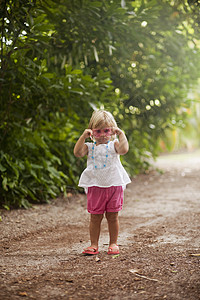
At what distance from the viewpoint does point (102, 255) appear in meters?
3.40

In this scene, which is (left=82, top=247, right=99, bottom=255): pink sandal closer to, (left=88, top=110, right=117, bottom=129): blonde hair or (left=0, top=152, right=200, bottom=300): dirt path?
(left=0, top=152, right=200, bottom=300): dirt path

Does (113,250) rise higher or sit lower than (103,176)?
lower

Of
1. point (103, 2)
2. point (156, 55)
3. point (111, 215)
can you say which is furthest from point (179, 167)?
point (111, 215)

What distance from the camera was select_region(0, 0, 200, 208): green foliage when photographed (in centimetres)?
480

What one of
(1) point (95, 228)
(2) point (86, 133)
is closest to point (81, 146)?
(2) point (86, 133)

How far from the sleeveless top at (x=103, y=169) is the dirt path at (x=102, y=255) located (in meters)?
0.63

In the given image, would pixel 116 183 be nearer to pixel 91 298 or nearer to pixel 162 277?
pixel 162 277

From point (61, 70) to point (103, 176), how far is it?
3.22 meters

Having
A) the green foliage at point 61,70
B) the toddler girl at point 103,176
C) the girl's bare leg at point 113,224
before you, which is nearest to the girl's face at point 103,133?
the toddler girl at point 103,176

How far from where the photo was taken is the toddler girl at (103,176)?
3473 mm

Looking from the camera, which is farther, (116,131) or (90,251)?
(116,131)

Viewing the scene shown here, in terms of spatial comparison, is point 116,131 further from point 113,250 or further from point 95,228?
point 113,250

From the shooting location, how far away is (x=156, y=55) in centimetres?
794

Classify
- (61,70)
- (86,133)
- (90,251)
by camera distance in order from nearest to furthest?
(90,251)
(86,133)
(61,70)
